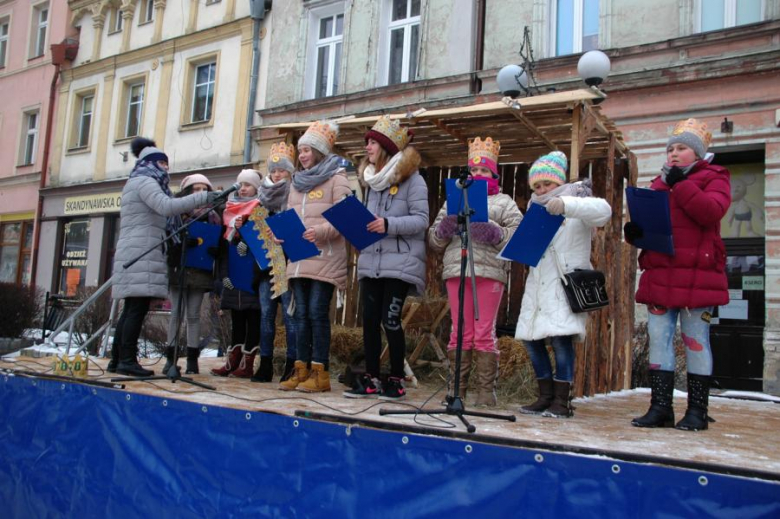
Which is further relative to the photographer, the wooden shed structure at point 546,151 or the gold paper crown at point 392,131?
the wooden shed structure at point 546,151

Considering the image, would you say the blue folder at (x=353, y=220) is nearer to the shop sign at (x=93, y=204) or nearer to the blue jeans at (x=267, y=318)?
the blue jeans at (x=267, y=318)

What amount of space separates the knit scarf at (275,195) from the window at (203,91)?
11.6 m

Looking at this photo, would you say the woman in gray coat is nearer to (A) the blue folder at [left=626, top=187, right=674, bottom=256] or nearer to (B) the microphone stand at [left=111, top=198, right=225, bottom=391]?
(B) the microphone stand at [left=111, top=198, right=225, bottom=391]

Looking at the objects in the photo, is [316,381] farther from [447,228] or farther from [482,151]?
[482,151]

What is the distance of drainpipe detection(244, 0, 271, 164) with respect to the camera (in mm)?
14836

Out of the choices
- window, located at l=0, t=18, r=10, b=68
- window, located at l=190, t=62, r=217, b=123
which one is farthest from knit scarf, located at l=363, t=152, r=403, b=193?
window, located at l=0, t=18, r=10, b=68

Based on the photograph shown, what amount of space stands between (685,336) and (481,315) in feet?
3.72

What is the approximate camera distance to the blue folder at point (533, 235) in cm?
387

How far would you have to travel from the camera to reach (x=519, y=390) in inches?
191

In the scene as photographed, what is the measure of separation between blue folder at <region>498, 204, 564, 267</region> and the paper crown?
1079mm

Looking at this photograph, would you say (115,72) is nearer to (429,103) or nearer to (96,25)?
(96,25)

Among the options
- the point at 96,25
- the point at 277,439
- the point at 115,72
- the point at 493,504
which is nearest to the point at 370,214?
the point at 277,439

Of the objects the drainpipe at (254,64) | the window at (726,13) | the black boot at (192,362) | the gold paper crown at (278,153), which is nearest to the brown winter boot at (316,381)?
the black boot at (192,362)

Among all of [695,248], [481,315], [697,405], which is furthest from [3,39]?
[697,405]
